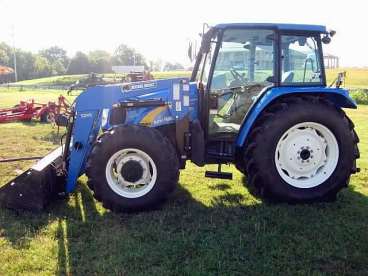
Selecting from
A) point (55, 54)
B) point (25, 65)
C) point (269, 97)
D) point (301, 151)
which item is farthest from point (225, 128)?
point (55, 54)

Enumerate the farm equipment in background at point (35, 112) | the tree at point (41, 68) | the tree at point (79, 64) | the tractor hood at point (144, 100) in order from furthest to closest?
1. the tree at point (41, 68)
2. the tree at point (79, 64)
3. the farm equipment in background at point (35, 112)
4. the tractor hood at point (144, 100)

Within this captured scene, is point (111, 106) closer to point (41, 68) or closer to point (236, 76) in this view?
point (236, 76)

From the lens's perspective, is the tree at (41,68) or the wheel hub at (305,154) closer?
the wheel hub at (305,154)

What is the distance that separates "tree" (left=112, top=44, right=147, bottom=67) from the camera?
108m

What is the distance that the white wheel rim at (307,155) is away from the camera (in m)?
5.96

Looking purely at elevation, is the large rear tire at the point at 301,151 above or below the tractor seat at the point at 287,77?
below

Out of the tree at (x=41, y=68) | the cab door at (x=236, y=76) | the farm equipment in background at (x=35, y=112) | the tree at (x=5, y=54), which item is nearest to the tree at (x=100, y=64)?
the tree at (x=41, y=68)

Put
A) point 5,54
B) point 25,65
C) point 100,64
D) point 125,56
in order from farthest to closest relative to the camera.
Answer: point 125,56 < point 25,65 < point 100,64 < point 5,54

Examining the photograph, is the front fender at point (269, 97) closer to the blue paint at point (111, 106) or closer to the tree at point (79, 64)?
the blue paint at point (111, 106)

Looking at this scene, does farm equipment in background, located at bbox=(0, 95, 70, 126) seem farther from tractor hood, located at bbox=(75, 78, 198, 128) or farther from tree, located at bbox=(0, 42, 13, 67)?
tree, located at bbox=(0, 42, 13, 67)

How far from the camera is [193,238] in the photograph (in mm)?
4820

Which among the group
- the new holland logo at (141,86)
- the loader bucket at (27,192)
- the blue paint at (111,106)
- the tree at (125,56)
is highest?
the tree at (125,56)

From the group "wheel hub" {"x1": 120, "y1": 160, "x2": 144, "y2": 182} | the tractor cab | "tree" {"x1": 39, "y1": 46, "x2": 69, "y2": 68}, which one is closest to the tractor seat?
the tractor cab

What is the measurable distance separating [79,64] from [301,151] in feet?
361
